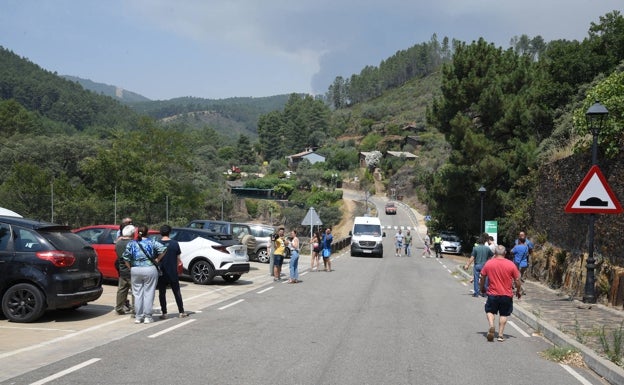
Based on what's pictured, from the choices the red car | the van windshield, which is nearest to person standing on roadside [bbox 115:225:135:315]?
the red car

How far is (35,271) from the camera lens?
379 inches

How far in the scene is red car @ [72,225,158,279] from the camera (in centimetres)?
1488

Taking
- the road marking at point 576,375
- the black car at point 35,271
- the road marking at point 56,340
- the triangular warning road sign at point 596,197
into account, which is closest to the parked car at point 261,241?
the road marking at point 56,340

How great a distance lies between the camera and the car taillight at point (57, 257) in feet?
31.7

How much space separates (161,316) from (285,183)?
313 ft

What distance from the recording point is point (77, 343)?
28.0 ft

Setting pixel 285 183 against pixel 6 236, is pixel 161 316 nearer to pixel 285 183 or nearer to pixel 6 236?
pixel 6 236

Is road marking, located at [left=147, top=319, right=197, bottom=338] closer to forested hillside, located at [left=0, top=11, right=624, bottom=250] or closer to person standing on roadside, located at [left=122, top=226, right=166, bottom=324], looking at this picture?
person standing on roadside, located at [left=122, top=226, right=166, bottom=324]

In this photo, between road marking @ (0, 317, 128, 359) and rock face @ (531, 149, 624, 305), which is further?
rock face @ (531, 149, 624, 305)

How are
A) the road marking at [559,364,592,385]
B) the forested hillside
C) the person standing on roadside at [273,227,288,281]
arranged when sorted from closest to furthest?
the road marking at [559,364,592,385], the person standing on roadside at [273,227,288,281], the forested hillside

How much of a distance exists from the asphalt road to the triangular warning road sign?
2824 mm

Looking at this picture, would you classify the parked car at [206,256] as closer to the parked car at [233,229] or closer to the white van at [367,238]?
the parked car at [233,229]

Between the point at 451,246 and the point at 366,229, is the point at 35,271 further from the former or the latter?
the point at 451,246

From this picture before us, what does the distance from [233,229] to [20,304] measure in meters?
15.2
